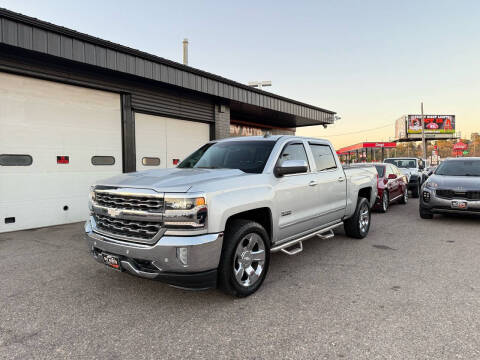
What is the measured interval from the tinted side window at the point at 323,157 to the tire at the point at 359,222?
48.1 inches

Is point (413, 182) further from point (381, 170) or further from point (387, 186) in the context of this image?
point (387, 186)

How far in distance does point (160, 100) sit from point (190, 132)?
5.87 ft

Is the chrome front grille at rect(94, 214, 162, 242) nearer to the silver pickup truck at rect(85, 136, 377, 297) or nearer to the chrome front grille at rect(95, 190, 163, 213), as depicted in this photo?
the silver pickup truck at rect(85, 136, 377, 297)

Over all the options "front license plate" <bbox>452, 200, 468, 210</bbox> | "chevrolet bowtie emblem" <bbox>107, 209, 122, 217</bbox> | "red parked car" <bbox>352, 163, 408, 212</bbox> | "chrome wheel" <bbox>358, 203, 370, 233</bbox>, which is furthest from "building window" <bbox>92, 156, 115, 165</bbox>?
"front license plate" <bbox>452, 200, 468, 210</bbox>

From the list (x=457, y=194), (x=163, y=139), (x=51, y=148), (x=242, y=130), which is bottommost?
(x=457, y=194)

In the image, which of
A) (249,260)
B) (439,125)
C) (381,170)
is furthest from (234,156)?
(439,125)

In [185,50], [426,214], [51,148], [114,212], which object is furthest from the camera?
[185,50]

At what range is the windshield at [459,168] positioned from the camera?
8.38 m

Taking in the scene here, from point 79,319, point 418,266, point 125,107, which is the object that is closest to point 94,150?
point 125,107

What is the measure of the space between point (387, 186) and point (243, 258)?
Answer: 8.05m

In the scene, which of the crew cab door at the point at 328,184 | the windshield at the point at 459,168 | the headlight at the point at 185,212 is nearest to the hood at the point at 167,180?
the headlight at the point at 185,212

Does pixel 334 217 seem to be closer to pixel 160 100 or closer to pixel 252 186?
pixel 252 186

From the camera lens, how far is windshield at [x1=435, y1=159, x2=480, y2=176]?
8377 millimetres

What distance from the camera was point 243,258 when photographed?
3.62 metres
